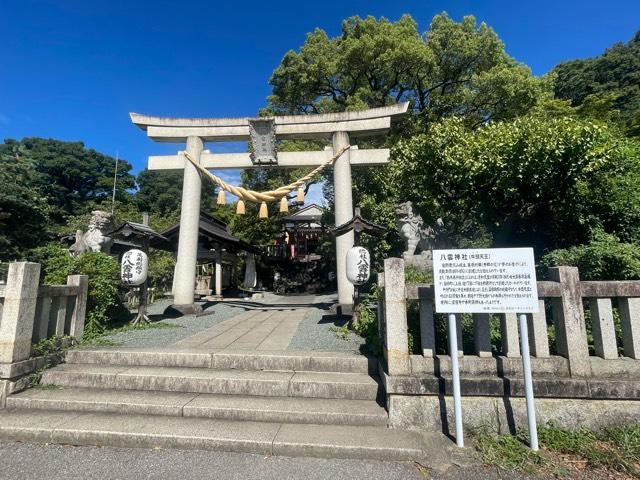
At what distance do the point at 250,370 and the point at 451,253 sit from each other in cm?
298

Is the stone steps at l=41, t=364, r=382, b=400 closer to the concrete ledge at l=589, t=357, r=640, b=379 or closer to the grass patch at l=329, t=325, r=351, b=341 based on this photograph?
the grass patch at l=329, t=325, r=351, b=341

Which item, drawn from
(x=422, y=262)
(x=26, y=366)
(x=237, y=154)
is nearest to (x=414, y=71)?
(x=237, y=154)

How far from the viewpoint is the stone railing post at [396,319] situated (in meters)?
3.46

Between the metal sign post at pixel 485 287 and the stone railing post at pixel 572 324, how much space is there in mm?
697

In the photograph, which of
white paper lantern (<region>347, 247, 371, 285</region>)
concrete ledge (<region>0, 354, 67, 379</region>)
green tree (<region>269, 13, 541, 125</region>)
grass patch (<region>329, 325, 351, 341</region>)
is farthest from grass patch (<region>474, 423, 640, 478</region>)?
green tree (<region>269, 13, 541, 125</region>)

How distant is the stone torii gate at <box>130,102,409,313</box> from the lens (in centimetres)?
904

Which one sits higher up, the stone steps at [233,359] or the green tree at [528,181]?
the green tree at [528,181]

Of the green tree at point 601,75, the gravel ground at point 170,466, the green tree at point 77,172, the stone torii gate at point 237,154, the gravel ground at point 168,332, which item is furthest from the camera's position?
the green tree at point 77,172

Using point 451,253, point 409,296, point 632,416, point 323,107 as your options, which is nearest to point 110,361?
point 409,296

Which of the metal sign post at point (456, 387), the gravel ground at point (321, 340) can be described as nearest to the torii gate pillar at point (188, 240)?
the gravel ground at point (321, 340)

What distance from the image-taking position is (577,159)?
746 centimetres

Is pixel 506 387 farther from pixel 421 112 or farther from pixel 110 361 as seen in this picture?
pixel 421 112

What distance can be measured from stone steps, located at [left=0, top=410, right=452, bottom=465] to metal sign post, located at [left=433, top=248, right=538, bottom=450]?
1.64 feet

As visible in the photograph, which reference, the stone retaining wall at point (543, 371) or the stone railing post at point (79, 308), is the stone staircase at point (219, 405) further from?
the stone railing post at point (79, 308)
